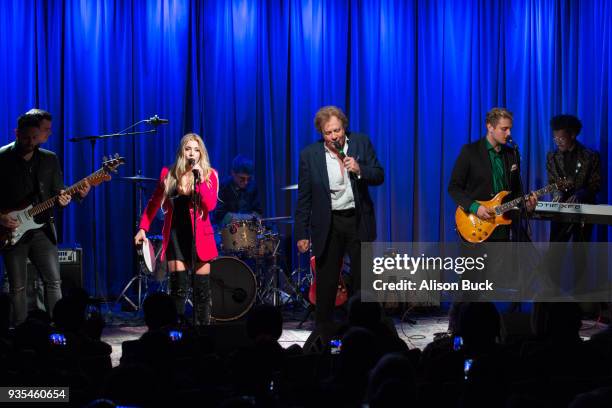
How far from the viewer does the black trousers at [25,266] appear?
238 inches

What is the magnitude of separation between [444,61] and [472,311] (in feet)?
19.9

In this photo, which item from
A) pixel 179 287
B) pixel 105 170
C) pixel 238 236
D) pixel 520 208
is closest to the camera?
pixel 179 287

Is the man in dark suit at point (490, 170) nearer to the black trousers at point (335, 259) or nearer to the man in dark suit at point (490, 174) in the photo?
the man in dark suit at point (490, 174)

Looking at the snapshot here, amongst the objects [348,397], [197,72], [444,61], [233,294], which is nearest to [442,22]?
[444,61]

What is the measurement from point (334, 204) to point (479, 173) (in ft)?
6.09

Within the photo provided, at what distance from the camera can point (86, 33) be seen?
8633 millimetres

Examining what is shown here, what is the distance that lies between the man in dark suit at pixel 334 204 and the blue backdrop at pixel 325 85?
10.6 feet

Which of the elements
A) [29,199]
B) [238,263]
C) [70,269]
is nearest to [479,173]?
[238,263]

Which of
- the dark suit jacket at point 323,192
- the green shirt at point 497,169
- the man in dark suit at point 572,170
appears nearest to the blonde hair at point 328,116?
the dark suit jacket at point 323,192

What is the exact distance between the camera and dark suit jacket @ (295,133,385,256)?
5.59 metres

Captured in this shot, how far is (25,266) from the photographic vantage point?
6125 millimetres

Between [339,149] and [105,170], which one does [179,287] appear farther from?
[339,149]

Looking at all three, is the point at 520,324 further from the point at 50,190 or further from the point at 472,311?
the point at 50,190

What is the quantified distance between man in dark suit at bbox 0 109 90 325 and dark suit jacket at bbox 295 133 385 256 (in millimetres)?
2017
